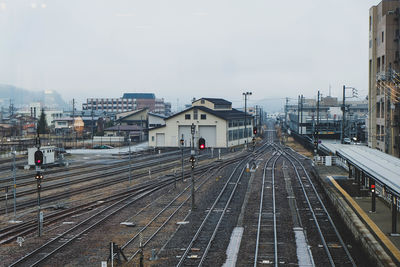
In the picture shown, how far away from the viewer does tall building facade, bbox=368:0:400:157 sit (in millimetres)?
34250

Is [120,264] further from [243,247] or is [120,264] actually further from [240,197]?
[240,197]

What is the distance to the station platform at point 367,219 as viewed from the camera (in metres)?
14.3

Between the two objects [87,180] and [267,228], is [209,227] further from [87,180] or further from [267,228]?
[87,180]

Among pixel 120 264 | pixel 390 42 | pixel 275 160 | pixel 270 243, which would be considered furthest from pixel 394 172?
pixel 275 160

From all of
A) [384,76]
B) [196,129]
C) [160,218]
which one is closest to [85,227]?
[160,218]

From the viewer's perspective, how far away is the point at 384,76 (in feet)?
119

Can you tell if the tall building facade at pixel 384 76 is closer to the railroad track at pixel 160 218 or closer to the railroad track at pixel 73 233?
the railroad track at pixel 160 218

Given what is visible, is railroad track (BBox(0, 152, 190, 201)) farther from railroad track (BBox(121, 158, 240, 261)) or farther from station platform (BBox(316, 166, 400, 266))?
station platform (BBox(316, 166, 400, 266))

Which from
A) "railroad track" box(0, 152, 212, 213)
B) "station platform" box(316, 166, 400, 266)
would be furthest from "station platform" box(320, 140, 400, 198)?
"railroad track" box(0, 152, 212, 213)

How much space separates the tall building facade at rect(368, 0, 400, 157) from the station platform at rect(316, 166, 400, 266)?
7.30 m

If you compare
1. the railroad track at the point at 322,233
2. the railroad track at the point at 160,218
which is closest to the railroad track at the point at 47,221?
the railroad track at the point at 160,218

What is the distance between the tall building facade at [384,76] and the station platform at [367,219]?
730 centimetres

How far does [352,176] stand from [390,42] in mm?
12309

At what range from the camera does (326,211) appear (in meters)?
23.7
